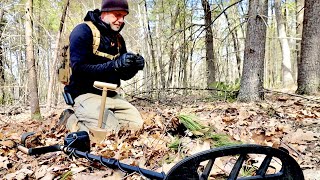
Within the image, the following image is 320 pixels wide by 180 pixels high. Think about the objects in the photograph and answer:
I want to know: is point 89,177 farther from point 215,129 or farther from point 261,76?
point 261,76

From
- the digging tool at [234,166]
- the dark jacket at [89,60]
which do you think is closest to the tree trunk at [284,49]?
the dark jacket at [89,60]

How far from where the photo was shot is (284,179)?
58.2 inches

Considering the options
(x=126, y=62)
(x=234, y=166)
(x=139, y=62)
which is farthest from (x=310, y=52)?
(x=234, y=166)

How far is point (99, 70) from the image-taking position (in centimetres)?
351

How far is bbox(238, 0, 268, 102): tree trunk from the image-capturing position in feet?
15.7

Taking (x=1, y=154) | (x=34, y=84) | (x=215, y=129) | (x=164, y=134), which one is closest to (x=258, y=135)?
(x=215, y=129)

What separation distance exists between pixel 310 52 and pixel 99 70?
12.5ft

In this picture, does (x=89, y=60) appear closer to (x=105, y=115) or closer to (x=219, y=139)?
(x=105, y=115)

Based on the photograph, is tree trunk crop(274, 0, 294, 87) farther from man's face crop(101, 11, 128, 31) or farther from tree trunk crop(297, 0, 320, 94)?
man's face crop(101, 11, 128, 31)

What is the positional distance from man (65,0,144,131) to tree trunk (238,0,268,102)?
1.94 metres

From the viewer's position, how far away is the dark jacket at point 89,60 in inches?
140

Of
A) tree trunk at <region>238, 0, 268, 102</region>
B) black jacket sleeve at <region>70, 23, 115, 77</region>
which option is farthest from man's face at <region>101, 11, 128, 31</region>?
tree trunk at <region>238, 0, 268, 102</region>

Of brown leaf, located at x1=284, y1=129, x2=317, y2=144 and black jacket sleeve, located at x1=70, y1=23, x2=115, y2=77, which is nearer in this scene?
brown leaf, located at x1=284, y1=129, x2=317, y2=144

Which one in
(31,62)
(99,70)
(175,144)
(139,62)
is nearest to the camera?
(175,144)
